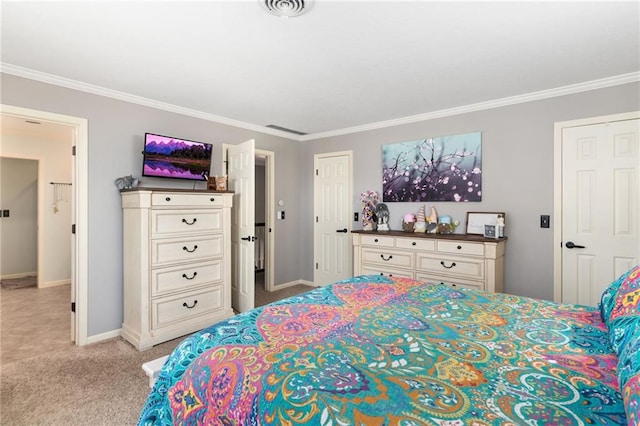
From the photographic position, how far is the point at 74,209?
2982mm

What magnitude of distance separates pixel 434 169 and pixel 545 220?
1.26 metres

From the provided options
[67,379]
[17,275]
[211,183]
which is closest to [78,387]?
[67,379]

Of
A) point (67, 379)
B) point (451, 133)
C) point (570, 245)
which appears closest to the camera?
point (67, 379)

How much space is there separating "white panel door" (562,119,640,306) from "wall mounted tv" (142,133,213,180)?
12.5 ft

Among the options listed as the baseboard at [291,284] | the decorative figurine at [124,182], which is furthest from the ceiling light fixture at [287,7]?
the baseboard at [291,284]

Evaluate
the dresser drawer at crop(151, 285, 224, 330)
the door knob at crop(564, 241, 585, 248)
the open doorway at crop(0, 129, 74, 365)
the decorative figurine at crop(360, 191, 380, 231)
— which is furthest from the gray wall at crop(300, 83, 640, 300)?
the open doorway at crop(0, 129, 74, 365)

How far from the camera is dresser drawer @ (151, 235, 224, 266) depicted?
2.96 metres

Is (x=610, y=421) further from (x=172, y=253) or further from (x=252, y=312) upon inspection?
(x=172, y=253)

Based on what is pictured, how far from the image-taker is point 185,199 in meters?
3.13

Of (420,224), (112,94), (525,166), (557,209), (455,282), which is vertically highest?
(112,94)

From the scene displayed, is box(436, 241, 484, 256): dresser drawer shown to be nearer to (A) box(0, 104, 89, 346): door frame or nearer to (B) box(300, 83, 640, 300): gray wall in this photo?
(B) box(300, 83, 640, 300): gray wall

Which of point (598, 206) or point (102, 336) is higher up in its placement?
point (598, 206)

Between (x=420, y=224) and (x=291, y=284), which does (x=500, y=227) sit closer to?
(x=420, y=224)

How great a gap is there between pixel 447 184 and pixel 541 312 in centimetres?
238
